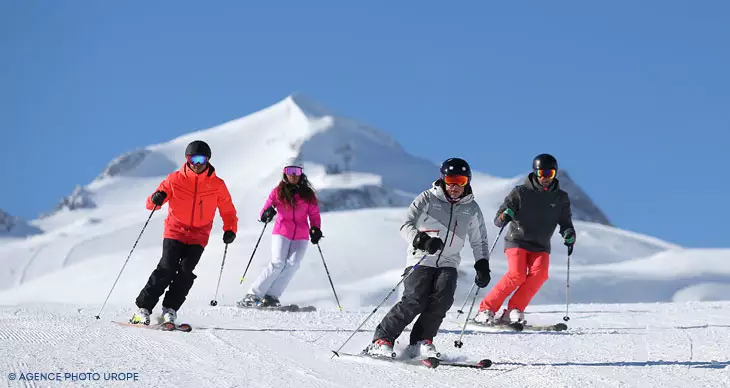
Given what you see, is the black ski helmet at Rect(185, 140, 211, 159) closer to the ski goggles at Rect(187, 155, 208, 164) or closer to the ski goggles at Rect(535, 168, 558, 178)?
the ski goggles at Rect(187, 155, 208, 164)

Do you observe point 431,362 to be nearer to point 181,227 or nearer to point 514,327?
point 514,327

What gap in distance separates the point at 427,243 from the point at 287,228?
472cm

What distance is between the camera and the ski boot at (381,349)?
20.7ft

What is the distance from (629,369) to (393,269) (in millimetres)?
23758

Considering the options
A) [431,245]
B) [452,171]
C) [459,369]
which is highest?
[452,171]

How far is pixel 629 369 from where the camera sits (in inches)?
247

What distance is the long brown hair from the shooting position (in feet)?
34.8

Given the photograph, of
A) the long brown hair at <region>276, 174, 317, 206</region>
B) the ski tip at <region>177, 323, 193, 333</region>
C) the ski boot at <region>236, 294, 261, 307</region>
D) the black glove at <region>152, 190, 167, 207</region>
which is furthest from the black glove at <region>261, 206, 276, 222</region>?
the ski tip at <region>177, 323, 193, 333</region>

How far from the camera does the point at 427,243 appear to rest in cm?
616

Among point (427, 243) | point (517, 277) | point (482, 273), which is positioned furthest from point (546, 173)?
point (427, 243)

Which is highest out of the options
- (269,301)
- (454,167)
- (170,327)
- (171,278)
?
(454,167)

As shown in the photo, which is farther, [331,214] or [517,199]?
[331,214]

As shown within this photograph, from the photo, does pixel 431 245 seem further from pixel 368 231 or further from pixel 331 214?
pixel 331 214

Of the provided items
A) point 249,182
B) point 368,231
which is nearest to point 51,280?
point 368,231
